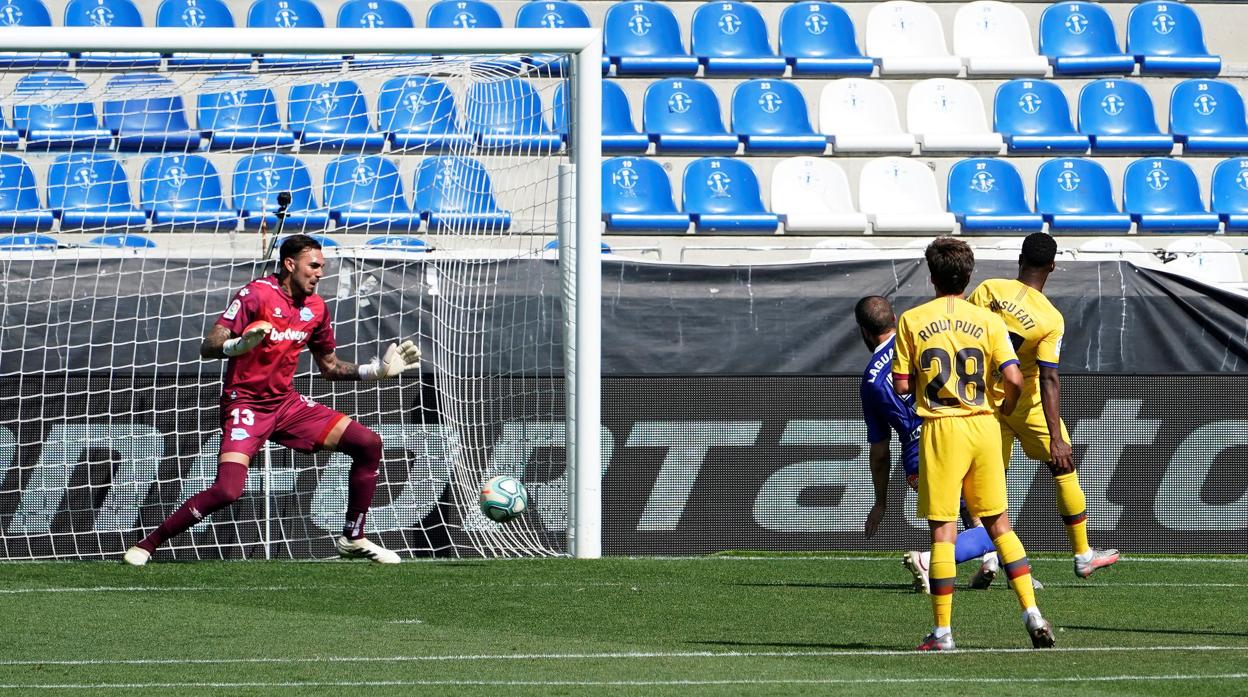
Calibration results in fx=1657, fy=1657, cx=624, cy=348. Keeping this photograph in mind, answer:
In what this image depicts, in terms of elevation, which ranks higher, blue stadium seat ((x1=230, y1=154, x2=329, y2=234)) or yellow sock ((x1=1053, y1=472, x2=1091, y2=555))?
blue stadium seat ((x1=230, y1=154, x2=329, y2=234))

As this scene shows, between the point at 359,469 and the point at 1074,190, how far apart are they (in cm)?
822

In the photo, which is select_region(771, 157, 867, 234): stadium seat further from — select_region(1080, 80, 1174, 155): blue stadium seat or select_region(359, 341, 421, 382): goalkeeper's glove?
select_region(359, 341, 421, 382): goalkeeper's glove

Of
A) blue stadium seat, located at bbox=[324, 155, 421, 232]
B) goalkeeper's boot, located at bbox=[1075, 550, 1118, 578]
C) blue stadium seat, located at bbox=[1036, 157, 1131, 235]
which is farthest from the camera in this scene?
blue stadium seat, located at bbox=[1036, 157, 1131, 235]

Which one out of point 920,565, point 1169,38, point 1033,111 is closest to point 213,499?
point 920,565

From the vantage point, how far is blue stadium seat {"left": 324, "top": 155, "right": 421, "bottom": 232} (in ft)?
40.2

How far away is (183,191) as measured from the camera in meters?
13.1

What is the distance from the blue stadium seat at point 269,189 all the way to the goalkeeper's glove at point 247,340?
3.70 metres

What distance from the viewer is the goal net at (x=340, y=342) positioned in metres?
9.38

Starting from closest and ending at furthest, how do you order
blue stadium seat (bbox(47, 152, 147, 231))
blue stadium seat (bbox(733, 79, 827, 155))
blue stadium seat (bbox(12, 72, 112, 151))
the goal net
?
1. the goal net
2. blue stadium seat (bbox(12, 72, 112, 151))
3. blue stadium seat (bbox(47, 152, 147, 231))
4. blue stadium seat (bbox(733, 79, 827, 155))

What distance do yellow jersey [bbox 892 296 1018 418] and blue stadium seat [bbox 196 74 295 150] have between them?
652cm

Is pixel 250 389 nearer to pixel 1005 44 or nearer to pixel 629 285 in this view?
pixel 629 285

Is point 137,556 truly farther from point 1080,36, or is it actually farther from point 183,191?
point 1080,36

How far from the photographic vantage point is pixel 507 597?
7.43 meters

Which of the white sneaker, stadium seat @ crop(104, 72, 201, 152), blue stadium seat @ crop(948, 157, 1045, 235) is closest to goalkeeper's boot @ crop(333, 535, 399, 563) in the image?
the white sneaker
